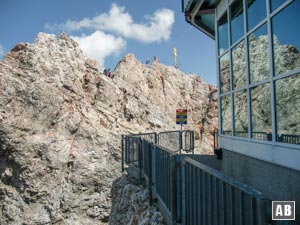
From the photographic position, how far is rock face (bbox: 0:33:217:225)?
18.1 meters

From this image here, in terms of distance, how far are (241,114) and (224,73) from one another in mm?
1641

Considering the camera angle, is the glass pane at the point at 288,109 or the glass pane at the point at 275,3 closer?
the glass pane at the point at 288,109

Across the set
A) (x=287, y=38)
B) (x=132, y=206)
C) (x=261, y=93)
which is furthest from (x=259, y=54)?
(x=132, y=206)

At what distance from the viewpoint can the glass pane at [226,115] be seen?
22.2 ft

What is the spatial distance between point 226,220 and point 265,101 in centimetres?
284

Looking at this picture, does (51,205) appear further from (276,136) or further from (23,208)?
(276,136)

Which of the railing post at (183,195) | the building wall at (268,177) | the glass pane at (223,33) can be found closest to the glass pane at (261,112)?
the building wall at (268,177)

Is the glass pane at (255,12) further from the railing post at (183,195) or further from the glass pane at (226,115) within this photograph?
the railing post at (183,195)

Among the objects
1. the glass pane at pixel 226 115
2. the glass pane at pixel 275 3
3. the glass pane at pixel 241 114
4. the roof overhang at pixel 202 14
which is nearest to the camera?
the glass pane at pixel 275 3

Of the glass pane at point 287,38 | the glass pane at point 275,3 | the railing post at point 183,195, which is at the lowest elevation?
the railing post at point 183,195

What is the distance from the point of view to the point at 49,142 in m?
19.2

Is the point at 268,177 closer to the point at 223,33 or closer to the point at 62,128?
the point at 223,33

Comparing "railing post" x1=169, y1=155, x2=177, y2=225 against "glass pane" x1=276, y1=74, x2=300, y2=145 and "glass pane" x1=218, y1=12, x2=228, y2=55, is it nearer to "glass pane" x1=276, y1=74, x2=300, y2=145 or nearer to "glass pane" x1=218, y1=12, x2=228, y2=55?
"glass pane" x1=276, y1=74, x2=300, y2=145

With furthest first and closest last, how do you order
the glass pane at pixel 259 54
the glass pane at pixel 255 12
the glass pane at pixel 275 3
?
1. the glass pane at pixel 255 12
2. the glass pane at pixel 259 54
3. the glass pane at pixel 275 3
